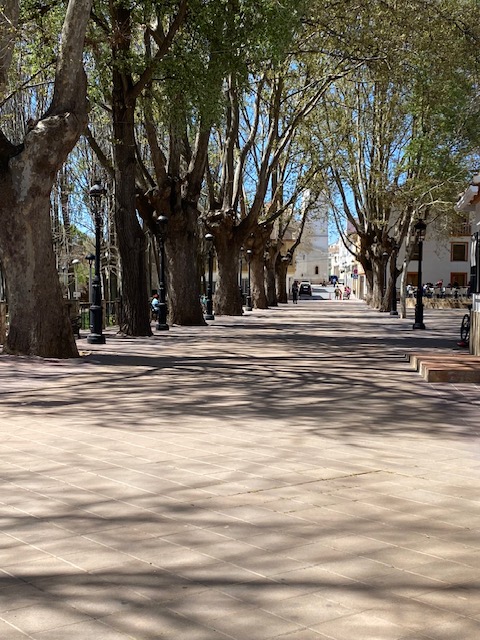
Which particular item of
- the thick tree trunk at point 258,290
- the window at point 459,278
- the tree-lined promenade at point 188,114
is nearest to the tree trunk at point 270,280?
the thick tree trunk at point 258,290

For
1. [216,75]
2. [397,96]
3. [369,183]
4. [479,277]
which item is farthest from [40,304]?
[369,183]

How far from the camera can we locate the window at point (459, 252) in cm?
7556

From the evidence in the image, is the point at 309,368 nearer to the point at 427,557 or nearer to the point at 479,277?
the point at 479,277

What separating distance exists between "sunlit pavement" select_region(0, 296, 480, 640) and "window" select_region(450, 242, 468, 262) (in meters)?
65.3

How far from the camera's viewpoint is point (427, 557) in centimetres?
477

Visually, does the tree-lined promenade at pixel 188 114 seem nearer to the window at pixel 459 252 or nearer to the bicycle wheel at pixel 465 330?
the bicycle wheel at pixel 465 330

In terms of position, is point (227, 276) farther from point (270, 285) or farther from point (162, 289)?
point (270, 285)

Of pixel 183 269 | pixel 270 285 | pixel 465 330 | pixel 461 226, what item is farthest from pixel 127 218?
pixel 461 226

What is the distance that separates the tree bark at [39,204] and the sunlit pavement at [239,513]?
10.6 ft

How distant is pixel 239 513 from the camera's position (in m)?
5.62

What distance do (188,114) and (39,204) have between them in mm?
7380

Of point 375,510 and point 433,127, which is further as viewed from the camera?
point 433,127

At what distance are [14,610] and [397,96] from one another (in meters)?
33.0

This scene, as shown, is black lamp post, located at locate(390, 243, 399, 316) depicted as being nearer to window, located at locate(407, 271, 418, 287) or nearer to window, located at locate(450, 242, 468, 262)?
window, located at locate(407, 271, 418, 287)
